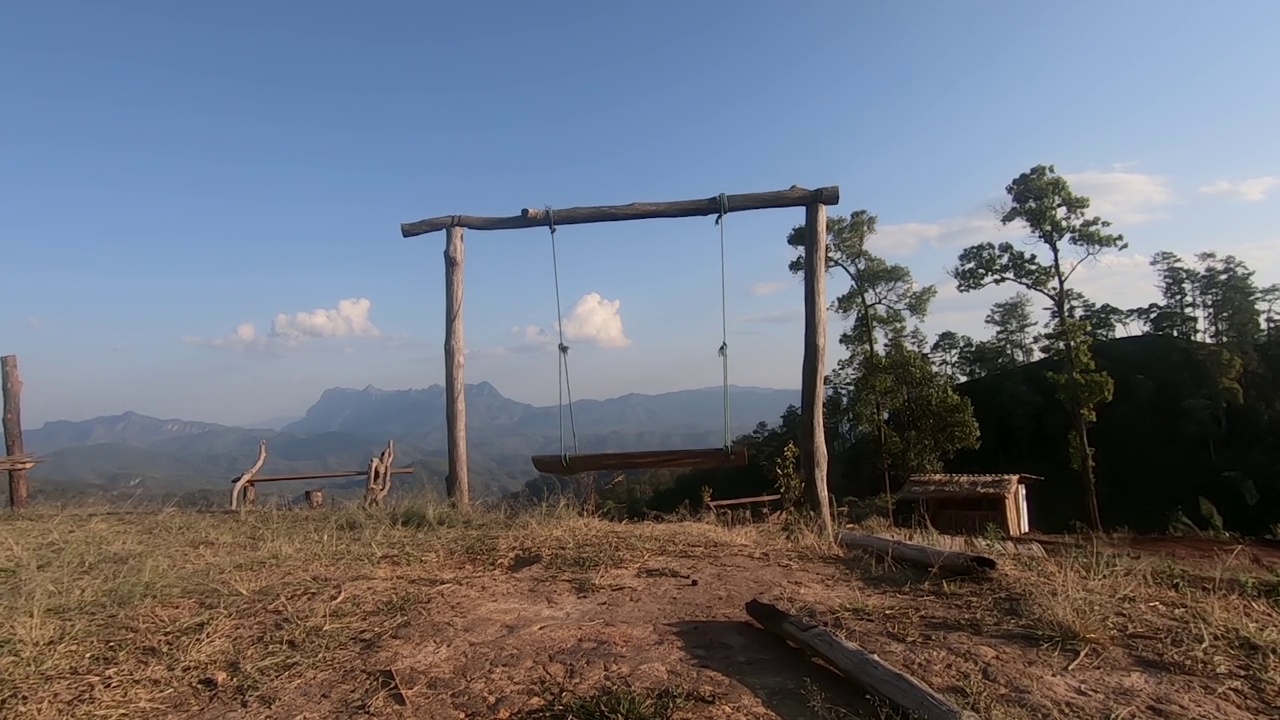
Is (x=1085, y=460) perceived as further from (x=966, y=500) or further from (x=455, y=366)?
(x=455, y=366)

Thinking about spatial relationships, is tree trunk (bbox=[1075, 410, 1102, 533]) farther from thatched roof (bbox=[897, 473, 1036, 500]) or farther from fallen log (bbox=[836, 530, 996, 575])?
fallen log (bbox=[836, 530, 996, 575])

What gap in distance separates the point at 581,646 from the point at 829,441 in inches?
991

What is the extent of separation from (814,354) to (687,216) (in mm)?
1719

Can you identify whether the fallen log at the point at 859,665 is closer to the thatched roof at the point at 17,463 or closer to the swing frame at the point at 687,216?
the swing frame at the point at 687,216

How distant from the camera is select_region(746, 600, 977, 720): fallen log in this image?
2.56 meters

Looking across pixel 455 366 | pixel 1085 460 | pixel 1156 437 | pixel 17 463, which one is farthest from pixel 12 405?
pixel 1156 437

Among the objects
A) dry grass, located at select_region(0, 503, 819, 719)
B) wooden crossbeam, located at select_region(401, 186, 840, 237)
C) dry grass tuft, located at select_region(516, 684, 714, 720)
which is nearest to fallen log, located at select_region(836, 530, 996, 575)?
dry grass, located at select_region(0, 503, 819, 719)

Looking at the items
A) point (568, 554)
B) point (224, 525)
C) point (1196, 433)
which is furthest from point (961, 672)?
point (1196, 433)

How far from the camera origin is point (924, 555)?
4.51 meters

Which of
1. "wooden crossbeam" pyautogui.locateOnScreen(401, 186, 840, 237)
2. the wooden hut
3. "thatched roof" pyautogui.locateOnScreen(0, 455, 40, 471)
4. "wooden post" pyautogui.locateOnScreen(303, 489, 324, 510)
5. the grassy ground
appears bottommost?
the wooden hut

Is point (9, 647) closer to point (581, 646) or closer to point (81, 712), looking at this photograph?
point (81, 712)

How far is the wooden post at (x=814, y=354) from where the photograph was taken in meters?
6.93

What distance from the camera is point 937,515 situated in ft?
60.8

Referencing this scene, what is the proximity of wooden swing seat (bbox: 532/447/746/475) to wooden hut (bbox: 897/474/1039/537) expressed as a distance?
496 inches
